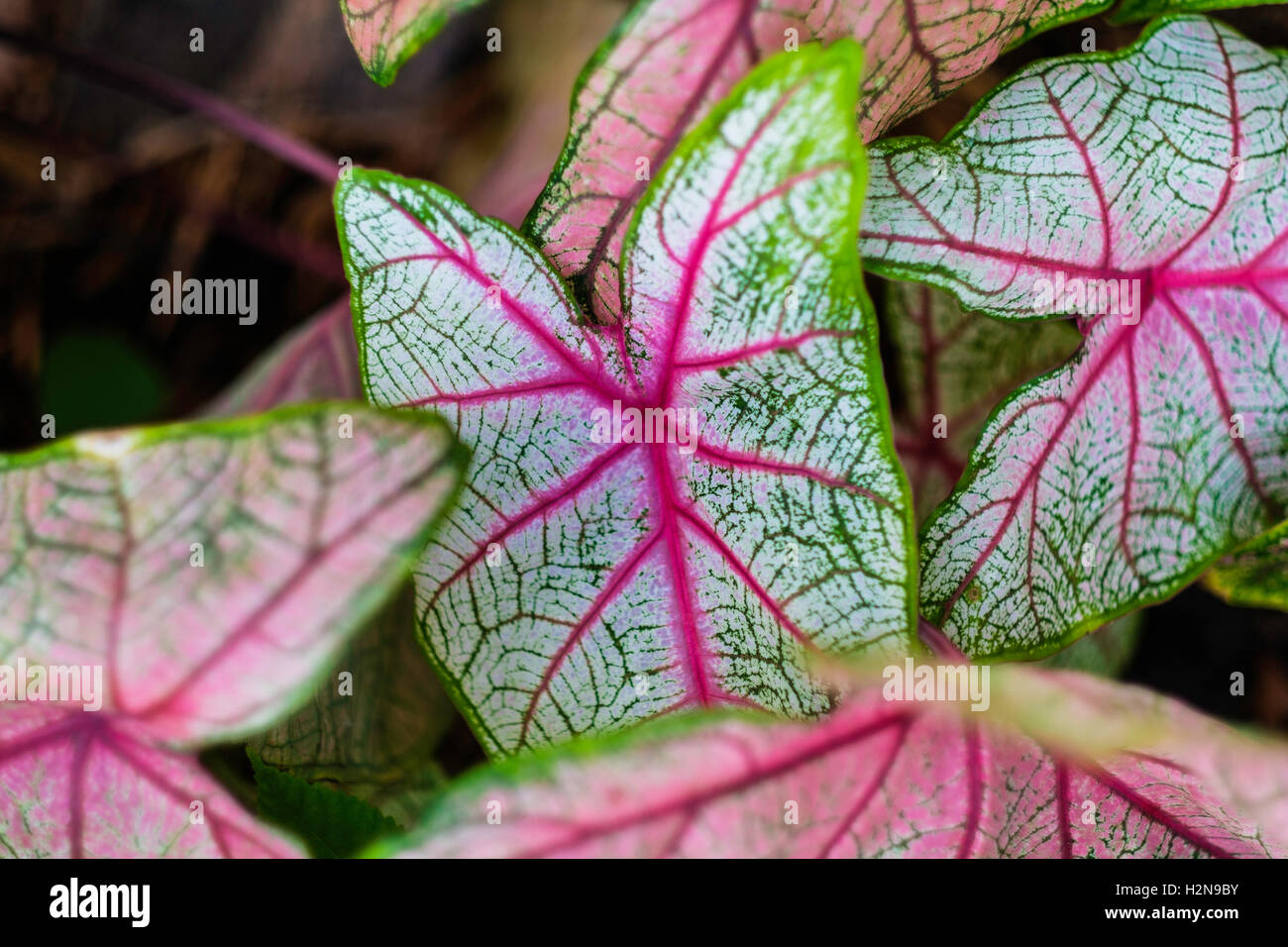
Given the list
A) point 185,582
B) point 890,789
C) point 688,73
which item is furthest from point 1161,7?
point 185,582

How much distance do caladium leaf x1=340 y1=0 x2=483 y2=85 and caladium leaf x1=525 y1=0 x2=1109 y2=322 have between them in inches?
4.6

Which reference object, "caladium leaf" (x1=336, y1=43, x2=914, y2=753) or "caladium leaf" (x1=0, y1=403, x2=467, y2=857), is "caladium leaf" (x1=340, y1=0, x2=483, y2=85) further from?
"caladium leaf" (x1=0, y1=403, x2=467, y2=857)

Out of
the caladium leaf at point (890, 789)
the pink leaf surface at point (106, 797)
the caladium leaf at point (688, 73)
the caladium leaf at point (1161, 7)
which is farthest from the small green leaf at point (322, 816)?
the caladium leaf at point (1161, 7)

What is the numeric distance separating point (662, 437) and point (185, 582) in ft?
1.33

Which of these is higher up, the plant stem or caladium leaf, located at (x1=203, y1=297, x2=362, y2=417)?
the plant stem

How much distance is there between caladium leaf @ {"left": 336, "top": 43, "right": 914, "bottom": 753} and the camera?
2.40 feet

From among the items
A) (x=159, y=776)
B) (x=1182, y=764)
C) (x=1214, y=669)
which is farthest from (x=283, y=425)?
(x=1214, y=669)

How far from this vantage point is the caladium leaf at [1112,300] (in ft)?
2.86

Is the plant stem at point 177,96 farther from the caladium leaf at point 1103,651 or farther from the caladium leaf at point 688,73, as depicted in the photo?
the caladium leaf at point 1103,651

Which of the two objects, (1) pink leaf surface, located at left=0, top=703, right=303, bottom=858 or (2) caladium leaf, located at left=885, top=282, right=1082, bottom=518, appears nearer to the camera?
(1) pink leaf surface, located at left=0, top=703, right=303, bottom=858

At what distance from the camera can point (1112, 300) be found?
→ 0.93 m

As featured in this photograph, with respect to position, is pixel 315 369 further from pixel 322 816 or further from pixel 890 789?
pixel 890 789

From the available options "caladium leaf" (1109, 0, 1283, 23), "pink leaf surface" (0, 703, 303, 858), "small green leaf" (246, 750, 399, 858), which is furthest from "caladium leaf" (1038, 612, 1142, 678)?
"pink leaf surface" (0, 703, 303, 858)

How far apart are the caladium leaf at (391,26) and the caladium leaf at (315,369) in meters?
0.63
